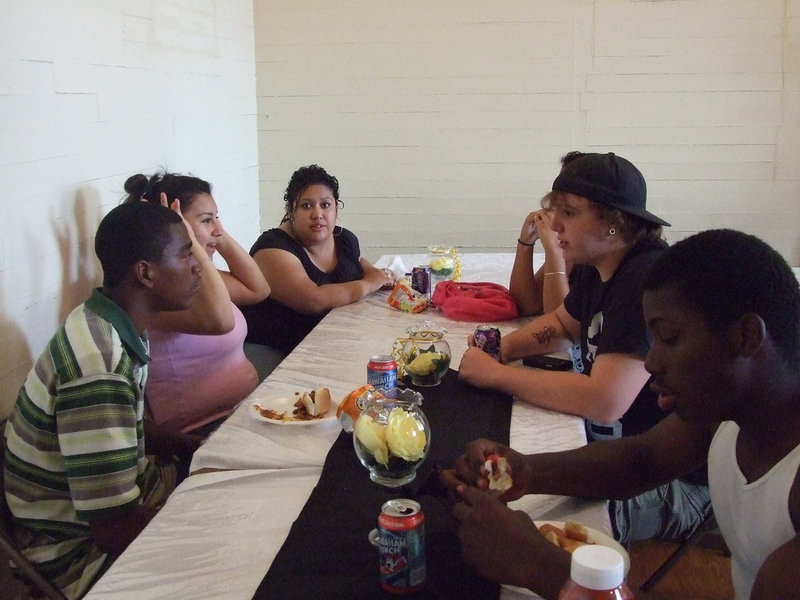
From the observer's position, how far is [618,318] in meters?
1.75

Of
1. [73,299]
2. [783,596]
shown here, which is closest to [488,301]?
[73,299]

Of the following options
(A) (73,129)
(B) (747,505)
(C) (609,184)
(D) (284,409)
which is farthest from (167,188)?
(B) (747,505)

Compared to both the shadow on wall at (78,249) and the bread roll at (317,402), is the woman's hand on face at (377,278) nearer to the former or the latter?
the shadow on wall at (78,249)

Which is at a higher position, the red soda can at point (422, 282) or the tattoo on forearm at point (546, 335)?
the red soda can at point (422, 282)

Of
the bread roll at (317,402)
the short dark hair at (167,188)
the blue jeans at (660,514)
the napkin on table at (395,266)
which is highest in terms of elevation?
the short dark hair at (167,188)

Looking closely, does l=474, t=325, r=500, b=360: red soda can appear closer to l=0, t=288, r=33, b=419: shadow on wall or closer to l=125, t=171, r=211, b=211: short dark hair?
l=125, t=171, r=211, b=211: short dark hair

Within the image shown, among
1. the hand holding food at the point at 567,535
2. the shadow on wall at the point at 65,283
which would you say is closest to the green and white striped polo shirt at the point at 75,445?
the shadow on wall at the point at 65,283

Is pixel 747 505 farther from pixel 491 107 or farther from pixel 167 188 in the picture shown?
pixel 491 107

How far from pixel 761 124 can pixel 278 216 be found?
293 centimetres

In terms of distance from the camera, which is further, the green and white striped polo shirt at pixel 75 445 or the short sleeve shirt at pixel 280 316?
the short sleeve shirt at pixel 280 316

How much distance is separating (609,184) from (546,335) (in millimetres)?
530

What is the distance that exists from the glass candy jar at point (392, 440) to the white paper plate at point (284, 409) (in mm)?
323

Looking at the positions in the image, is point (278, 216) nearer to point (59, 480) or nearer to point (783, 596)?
point (59, 480)

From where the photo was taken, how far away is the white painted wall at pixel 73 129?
218cm
